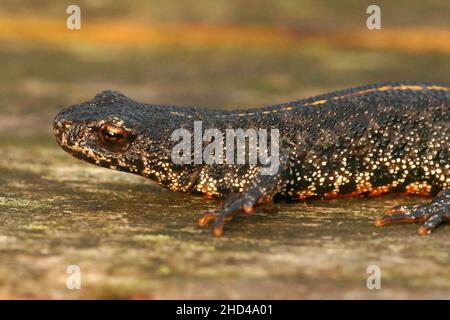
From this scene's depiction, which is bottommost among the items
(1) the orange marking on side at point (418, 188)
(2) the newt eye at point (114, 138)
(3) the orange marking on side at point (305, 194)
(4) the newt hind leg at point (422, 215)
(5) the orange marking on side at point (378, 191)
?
(4) the newt hind leg at point (422, 215)

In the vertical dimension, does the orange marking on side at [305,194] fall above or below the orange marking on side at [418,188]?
below

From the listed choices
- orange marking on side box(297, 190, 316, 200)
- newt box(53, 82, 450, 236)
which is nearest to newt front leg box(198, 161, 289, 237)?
newt box(53, 82, 450, 236)

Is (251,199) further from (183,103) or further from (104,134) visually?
(183,103)

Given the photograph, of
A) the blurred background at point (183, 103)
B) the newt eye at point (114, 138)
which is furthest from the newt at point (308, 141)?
the blurred background at point (183, 103)

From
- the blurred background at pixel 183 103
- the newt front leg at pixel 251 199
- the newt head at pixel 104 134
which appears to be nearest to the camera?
the blurred background at pixel 183 103

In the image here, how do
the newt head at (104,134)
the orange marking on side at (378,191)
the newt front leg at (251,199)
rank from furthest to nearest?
the orange marking on side at (378,191)
the newt head at (104,134)
the newt front leg at (251,199)

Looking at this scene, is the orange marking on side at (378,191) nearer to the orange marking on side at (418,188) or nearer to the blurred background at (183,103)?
the orange marking on side at (418,188)

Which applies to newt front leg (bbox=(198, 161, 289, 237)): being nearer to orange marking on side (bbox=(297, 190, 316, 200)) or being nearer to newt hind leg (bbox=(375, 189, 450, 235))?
orange marking on side (bbox=(297, 190, 316, 200))
